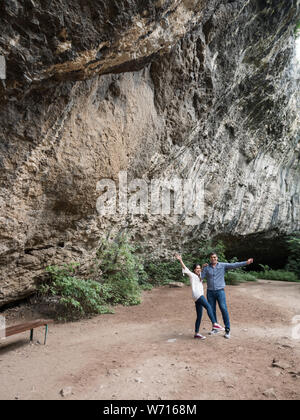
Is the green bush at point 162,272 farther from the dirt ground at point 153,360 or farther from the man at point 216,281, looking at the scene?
the man at point 216,281

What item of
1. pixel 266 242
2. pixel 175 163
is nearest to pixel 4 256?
pixel 175 163

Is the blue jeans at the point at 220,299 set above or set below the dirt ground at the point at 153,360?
above

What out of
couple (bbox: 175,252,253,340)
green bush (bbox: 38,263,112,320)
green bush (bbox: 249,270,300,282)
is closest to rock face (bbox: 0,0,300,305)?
green bush (bbox: 38,263,112,320)

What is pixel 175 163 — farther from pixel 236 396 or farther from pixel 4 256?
pixel 236 396

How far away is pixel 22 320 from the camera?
18.3 feet

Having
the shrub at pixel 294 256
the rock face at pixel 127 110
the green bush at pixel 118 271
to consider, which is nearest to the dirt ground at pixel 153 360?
the green bush at pixel 118 271

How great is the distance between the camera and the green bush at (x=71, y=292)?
230 inches

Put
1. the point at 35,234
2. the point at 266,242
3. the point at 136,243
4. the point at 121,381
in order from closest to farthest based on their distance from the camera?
the point at 121,381 < the point at 35,234 < the point at 136,243 < the point at 266,242

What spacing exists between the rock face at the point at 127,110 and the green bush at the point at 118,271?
50 centimetres

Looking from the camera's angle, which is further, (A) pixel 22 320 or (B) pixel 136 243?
(B) pixel 136 243

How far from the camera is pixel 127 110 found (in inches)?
234

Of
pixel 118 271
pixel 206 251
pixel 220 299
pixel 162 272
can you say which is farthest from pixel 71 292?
pixel 206 251

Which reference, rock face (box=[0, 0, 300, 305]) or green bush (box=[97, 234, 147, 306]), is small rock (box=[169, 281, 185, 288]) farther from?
green bush (box=[97, 234, 147, 306])
